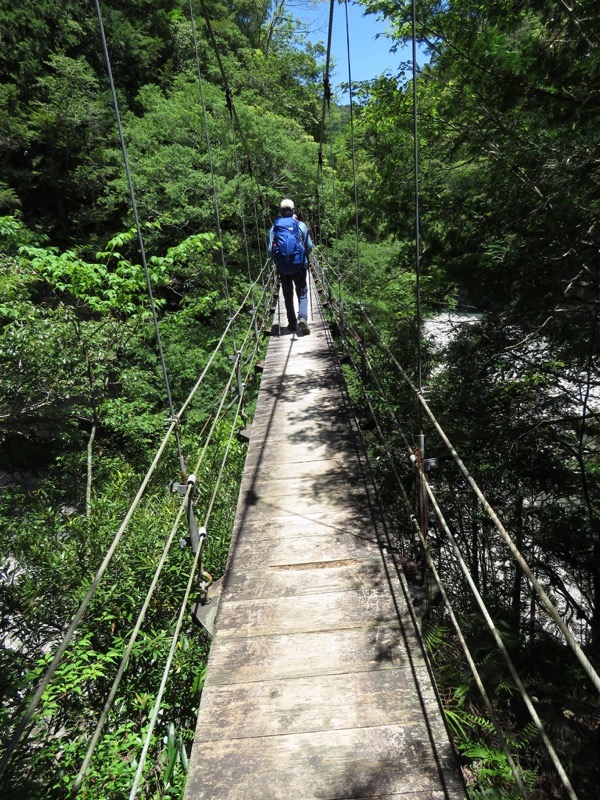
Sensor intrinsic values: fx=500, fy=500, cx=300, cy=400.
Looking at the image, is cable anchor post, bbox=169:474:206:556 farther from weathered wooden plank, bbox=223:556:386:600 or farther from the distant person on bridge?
the distant person on bridge

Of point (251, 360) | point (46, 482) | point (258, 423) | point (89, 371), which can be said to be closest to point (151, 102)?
point (89, 371)

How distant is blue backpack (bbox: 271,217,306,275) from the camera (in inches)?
203

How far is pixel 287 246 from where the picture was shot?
16.9 ft

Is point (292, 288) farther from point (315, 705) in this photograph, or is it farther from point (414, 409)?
point (315, 705)

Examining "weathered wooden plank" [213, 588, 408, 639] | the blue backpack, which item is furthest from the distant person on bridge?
"weathered wooden plank" [213, 588, 408, 639]

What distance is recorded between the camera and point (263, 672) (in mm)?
1730

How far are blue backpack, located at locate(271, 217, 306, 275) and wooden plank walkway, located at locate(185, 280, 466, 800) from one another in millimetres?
2867

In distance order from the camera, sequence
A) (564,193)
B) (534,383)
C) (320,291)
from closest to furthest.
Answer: (564,193) → (534,383) → (320,291)

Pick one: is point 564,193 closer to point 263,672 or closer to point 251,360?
point 251,360

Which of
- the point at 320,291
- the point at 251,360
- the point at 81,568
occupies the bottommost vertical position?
the point at 81,568

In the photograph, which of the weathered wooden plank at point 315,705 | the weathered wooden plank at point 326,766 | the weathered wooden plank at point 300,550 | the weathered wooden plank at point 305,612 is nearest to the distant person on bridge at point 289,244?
the weathered wooden plank at point 300,550

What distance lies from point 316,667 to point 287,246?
424 centimetres

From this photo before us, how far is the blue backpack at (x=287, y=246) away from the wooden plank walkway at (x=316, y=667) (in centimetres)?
287

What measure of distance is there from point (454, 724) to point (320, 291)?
24.5 ft
